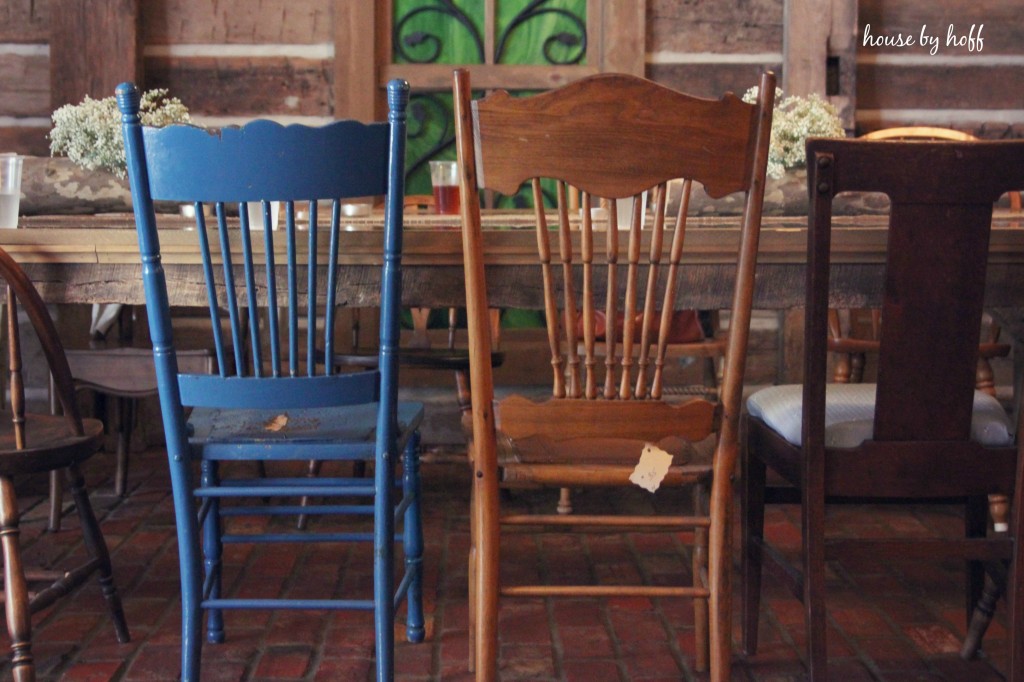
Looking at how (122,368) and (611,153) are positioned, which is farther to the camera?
(122,368)

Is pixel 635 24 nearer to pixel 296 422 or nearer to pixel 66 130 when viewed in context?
pixel 66 130

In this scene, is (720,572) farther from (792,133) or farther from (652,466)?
(792,133)

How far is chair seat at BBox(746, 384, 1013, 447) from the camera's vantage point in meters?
1.95

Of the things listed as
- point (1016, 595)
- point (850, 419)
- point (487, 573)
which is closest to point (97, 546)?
point (487, 573)

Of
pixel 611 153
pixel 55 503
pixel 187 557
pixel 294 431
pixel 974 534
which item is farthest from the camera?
pixel 55 503

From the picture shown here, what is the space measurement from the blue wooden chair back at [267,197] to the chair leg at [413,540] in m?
0.39

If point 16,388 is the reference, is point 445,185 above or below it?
above

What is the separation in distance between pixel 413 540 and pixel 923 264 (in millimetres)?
1118

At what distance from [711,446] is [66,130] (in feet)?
6.29

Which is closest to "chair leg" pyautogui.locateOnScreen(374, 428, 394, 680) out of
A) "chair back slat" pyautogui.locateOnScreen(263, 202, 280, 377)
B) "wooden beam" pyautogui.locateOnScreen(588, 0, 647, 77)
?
"chair back slat" pyautogui.locateOnScreen(263, 202, 280, 377)

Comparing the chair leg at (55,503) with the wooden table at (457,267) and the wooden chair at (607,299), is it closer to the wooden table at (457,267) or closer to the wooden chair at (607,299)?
the wooden table at (457,267)

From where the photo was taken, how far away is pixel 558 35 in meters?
4.22

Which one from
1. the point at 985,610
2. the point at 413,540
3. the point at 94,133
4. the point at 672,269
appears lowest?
the point at 985,610

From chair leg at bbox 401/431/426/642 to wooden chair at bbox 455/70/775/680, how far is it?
31cm
